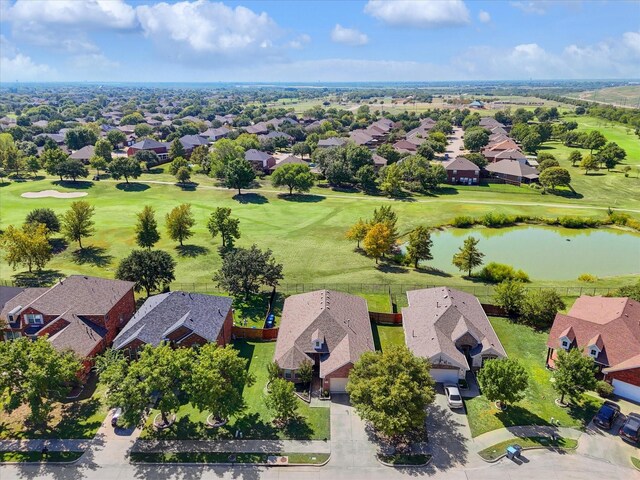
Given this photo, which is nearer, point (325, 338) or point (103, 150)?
point (325, 338)

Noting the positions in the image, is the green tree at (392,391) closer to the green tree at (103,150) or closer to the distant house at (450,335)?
the distant house at (450,335)

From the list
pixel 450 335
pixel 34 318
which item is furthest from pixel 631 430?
pixel 34 318

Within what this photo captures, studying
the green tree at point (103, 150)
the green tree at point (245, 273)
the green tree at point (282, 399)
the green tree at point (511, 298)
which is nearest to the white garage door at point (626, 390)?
the green tree at point (511, 298)

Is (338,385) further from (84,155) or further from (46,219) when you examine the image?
(84,155)

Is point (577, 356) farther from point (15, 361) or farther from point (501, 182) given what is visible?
point (501, 182)

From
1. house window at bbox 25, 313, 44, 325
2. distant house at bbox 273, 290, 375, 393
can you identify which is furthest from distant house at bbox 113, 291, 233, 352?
house window at bbox 25, 313, 44, 325

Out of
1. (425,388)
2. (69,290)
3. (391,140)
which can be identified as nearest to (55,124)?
(391,140)
